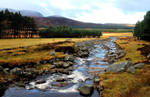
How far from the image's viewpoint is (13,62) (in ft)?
113

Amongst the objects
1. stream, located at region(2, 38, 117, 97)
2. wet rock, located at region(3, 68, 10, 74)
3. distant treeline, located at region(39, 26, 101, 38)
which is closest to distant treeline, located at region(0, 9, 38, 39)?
distant treeline, located at region(39, 26, 101, 38)

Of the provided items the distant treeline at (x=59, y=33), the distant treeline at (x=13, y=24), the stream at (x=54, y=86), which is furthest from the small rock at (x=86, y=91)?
the distant treeline at (x=59, y=33)

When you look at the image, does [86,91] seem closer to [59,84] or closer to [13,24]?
[59,84]

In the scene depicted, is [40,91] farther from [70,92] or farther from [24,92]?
[70,92]

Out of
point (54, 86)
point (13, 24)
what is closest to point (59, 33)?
point (13, 24)

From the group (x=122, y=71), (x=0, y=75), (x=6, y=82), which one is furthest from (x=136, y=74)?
(x=0, y=75)

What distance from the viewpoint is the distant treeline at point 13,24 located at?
301 feet

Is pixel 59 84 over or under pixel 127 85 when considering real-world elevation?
under

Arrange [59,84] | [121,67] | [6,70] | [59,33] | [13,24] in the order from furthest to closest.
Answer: [59,33] < [13,24] < [6,70] < [121,67] < [59,84]

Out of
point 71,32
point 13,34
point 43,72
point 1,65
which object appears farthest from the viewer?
point 71,32

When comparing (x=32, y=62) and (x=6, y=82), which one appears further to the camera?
(x=32, y=62)

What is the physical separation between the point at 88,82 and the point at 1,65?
21.2m

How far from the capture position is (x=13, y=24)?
99812 millimetres

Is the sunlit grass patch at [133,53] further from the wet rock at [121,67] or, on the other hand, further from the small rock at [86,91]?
the small rock at [86,91]
